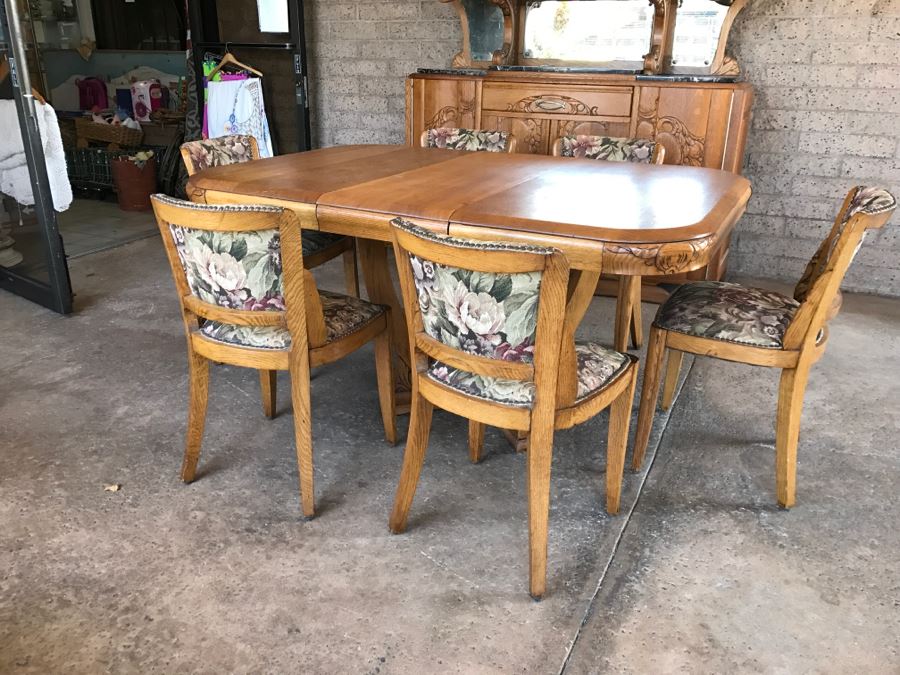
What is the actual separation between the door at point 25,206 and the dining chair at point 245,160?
0.82 m

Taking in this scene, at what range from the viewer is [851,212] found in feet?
6.59

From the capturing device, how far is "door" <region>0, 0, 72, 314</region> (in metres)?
3.16

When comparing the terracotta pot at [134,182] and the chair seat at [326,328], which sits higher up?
the chair seat at [326,328]

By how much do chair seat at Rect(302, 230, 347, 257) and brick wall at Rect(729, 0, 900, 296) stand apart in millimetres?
2472

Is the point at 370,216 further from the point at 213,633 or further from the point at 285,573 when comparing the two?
the point at 213,633

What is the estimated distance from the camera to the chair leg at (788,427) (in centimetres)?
204

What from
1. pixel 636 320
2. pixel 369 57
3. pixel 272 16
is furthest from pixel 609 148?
pixel 272 16

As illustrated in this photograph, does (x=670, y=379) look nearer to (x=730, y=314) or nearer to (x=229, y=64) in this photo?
(x=730, y=314)

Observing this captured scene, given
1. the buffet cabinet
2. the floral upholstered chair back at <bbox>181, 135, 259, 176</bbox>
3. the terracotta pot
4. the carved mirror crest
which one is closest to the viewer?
the floral upholstered chair back at <bbox>181, 135, 259, 176</bbox>

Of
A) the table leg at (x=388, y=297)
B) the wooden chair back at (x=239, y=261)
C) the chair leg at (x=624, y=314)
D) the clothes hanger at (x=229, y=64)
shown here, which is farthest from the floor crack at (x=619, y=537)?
the clothes hanger at (x=229, y=64)

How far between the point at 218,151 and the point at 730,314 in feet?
6.83

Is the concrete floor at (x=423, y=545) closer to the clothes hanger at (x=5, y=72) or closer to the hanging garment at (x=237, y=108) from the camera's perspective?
the clothes hanger at (x=5, y=72)

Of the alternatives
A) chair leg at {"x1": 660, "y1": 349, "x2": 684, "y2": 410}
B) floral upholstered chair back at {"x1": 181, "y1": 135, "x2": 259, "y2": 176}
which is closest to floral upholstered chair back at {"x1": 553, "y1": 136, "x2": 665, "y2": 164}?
chair leg at {"x1": 660, "y1": 349, "x2": 684, "y2": 410}

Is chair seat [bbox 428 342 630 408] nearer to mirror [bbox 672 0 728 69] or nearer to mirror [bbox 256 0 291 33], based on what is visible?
mirror [bbox 672 0 728 69]
